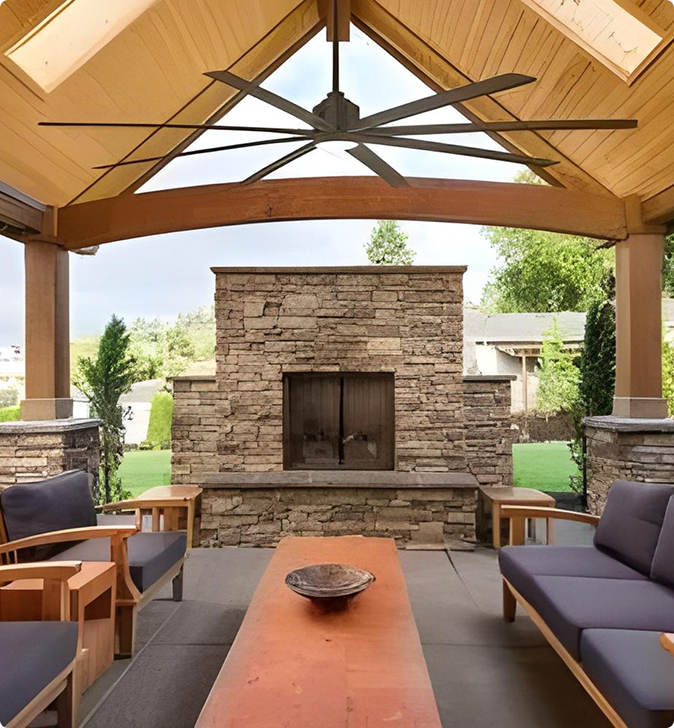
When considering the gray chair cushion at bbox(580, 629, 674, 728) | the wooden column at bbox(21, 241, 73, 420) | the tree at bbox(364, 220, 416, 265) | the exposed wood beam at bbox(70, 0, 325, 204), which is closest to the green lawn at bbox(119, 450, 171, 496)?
the wooden column at bbox(21, 241, 73, 420)

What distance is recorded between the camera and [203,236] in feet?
80.0

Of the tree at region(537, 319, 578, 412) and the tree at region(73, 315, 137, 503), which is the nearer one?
→ the tree at region(73, 315, 137, 503)

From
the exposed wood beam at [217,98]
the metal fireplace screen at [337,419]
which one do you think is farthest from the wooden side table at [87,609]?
the exposed wood beam at [217,98]

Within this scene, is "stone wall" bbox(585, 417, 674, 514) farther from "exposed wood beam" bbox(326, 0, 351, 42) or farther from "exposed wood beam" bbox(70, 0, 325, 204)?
"exposed wood beam" bbox(70, 0, 325, 204)

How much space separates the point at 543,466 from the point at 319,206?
5.79 meters

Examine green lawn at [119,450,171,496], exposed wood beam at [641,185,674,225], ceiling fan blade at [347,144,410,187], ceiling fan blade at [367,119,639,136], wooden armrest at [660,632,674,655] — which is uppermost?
exposed wood beam at [641,185,674,225]

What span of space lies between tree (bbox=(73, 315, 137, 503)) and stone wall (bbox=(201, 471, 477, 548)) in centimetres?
164

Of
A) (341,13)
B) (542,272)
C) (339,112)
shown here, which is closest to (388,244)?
(542,272)

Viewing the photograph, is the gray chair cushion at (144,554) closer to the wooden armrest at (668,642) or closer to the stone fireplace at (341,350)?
the stone fireplace at (341,350)

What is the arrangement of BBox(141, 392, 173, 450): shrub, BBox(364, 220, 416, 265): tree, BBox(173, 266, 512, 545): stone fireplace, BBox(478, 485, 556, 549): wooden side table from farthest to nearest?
1. BBox(364, 220, 416, 265): tree
2. BBox(141, 392, 173, 450): shrub
3. BBox(173, 266, 512, 545): stone fireplace
4. BBox(478, 485, 556, 549): wooden side table

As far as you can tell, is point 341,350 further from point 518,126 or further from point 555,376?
point 555,376

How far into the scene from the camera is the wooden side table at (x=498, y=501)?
419cm

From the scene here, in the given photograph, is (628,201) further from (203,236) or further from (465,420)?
(203,236)

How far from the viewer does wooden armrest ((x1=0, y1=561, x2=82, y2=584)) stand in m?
2.01
